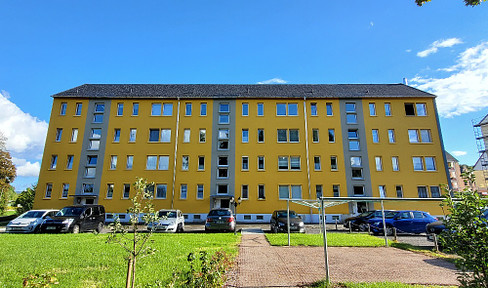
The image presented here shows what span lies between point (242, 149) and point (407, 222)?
54.3ft

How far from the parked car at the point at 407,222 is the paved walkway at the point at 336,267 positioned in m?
7.00

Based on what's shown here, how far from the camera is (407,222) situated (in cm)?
1612

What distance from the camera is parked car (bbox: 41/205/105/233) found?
14.7m

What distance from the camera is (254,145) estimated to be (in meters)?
27.5

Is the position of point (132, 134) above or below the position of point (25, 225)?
above

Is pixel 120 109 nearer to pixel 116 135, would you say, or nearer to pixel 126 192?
pixel 116 135

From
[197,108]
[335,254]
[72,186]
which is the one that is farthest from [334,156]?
[72,186]

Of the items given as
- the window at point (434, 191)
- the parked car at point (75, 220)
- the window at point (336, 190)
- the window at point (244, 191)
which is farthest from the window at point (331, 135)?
the parked car at point (75, 220)

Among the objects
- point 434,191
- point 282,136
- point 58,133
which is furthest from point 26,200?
point 434,191

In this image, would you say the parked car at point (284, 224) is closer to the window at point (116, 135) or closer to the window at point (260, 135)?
the window at point (260, 135)

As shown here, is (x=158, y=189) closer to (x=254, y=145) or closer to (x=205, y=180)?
(x=205, y=180)

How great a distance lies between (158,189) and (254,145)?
38.1 ft

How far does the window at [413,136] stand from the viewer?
90.0 ft

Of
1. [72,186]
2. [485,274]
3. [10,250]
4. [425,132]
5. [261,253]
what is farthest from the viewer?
[425,132]
